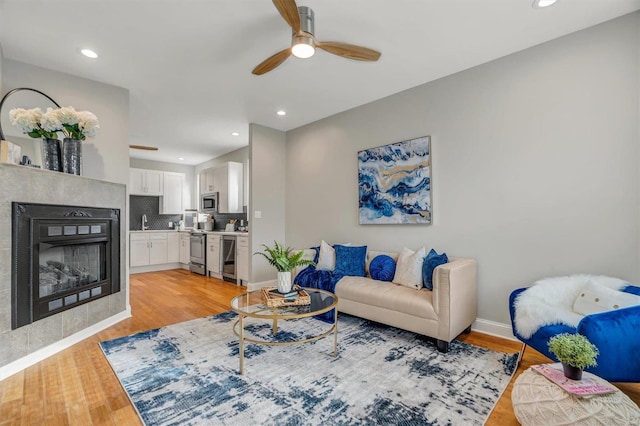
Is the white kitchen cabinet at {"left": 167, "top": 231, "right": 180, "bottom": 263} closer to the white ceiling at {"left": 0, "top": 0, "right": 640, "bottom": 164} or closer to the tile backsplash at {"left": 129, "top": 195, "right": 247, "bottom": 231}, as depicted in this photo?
the tile backsplash at {"left": 129, "top": 195, "right": 247, "bottom": 231}

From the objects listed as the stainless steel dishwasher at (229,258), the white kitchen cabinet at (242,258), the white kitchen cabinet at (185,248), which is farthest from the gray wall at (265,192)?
the white kitchen cabinet at (185,248)

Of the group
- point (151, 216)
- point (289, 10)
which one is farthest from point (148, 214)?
point (289, 10)

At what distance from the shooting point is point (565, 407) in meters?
1.36

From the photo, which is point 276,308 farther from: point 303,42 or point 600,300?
point 600,300

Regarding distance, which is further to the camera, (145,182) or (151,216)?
(151,216)

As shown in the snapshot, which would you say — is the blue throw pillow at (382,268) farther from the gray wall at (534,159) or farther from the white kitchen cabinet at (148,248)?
the white kitchen cabinet at (148,248)

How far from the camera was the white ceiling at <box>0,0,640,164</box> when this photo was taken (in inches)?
87.7

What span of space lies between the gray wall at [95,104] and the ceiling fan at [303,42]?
6.78 ft

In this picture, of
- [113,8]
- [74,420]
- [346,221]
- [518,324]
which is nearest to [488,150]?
[518,324]

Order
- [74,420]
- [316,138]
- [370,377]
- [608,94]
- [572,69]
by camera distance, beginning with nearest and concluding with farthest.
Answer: [74,420]
[370,377]
[608,94]
[572,69]
[316,138]

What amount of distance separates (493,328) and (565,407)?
5.48ft

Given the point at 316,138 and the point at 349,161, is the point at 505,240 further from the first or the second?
the point at 316,138

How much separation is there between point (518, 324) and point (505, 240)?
97 cm

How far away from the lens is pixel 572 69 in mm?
2535
